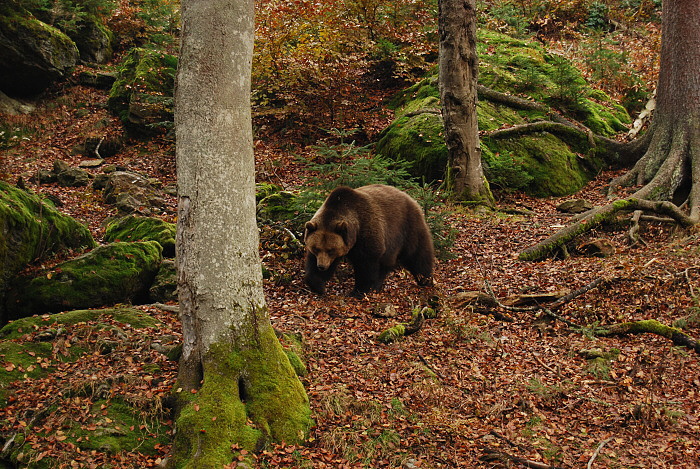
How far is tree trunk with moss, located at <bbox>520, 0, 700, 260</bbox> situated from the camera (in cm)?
1175

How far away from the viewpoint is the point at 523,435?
559 cm

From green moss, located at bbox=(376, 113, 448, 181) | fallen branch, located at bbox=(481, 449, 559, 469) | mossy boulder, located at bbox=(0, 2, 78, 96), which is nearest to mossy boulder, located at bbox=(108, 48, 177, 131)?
mossy boulder, located at bbox=(0, 2, 78, 96)

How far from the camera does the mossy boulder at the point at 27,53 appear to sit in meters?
16.8

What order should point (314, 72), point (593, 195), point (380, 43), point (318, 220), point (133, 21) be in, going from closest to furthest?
1. point (318, 220)
2. point (593, 195)
3. point (314, 72)
4. point (380, 43)
5. point (133, 21)

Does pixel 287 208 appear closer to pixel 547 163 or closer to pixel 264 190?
pixel 264 190

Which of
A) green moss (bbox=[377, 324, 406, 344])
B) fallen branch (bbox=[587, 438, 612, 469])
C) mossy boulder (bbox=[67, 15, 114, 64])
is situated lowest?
fallen branch (bbox=[587, 438, 612, 469])

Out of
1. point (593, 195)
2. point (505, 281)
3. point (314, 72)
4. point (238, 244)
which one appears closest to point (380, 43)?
point (314, 72)

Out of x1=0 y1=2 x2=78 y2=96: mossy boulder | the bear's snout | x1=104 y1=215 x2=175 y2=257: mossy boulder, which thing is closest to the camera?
the bear's snout

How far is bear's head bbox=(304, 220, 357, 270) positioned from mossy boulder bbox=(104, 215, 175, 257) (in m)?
2.52

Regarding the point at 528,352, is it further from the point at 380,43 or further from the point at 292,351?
the point at 380,43

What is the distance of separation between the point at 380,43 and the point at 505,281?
12.7 metres

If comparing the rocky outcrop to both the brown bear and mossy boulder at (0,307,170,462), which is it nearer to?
the brown bear

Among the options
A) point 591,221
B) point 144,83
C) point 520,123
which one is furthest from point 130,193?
point 520,123

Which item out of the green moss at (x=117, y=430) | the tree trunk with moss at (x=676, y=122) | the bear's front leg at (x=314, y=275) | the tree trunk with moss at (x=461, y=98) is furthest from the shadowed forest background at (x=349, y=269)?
the tree trunk with moss at (x=676, y=122)
